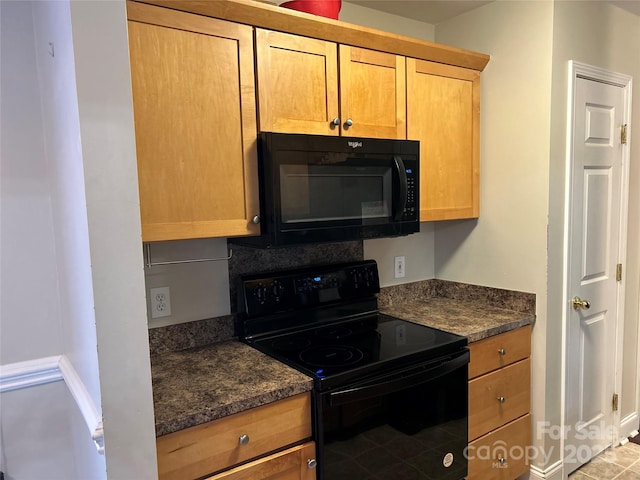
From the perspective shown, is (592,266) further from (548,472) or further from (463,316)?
(548,472)

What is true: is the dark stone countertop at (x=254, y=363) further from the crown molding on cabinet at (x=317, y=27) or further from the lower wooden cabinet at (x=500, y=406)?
the crown molding on cabinet at (x=317, y=27)

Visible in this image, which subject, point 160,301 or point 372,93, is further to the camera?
point 372,93

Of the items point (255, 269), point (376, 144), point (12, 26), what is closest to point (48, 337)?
point (255, 269)

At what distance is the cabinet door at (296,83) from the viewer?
1634 mm

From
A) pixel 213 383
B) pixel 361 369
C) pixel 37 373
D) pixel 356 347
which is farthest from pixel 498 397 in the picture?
pixel 37 373

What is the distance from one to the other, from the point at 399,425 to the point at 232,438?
2.10 ft

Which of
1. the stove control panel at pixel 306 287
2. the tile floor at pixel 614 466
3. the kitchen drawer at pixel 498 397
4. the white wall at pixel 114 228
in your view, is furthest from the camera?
the tile floor at pixel 614 466

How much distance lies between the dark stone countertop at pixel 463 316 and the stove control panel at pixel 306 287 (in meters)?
0.24

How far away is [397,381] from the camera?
1638 millimetres

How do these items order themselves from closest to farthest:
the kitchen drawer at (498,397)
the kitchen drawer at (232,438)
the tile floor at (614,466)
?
the kitchen drawer at (232,438) < the kitchen drawer at (498,397) < the tile floor at (614,466)

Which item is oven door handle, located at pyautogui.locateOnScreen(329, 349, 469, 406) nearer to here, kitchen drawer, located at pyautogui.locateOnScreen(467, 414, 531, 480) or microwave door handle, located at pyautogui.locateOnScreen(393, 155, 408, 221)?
kitchen drawer, located at pyautogui.locateOnScreen(467, 414, 531, 480)

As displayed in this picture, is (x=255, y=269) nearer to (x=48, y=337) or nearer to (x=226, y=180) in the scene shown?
(x=226, y=180)

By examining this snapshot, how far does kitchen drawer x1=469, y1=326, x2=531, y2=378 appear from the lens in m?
1.97

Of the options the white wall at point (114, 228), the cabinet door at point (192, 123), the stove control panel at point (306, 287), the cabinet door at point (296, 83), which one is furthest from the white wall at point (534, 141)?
the white wall at point (114, 228)
